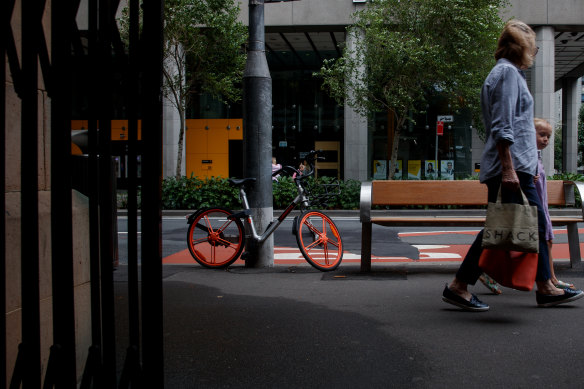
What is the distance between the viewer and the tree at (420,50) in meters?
17.4

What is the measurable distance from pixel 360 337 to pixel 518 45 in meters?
2.30

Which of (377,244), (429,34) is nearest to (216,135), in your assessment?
(429,34)

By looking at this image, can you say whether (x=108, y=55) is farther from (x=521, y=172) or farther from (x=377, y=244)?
(x=377, y=244)

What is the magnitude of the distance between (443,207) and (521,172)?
41.2 ft

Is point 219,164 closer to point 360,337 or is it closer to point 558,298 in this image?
point 558,298

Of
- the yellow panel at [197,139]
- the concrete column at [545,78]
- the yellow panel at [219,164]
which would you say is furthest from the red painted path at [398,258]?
the yellow panel at [197,139]

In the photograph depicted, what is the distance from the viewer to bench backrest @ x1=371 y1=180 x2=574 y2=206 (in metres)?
6.18

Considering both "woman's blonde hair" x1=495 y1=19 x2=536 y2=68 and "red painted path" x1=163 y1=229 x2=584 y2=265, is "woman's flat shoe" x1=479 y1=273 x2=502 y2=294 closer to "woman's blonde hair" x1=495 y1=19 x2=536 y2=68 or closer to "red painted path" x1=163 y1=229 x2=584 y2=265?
"woman's blonde hair" x1=495 y1=19 x2=536 y2=68

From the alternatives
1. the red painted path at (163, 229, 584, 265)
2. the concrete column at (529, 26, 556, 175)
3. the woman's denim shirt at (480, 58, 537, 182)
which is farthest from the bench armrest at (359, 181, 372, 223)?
the concrete column at (529, 26, 556, 175)

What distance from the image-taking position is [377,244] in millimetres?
9078

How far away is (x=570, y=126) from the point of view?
3425 cm

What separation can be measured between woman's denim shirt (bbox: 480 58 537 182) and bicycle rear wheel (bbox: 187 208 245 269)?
10.6ft

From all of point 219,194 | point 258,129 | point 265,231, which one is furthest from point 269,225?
point 219,194

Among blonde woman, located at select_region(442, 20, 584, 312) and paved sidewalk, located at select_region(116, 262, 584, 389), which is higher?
blonde woman, located at select_region(442, 20, 584, 312)
